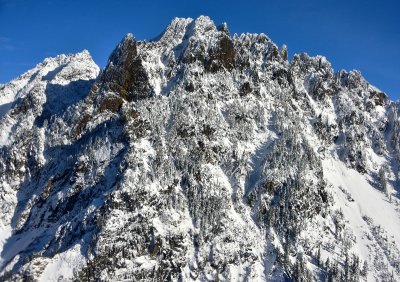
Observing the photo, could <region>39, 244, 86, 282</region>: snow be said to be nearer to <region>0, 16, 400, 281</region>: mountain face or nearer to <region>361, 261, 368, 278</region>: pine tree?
<region>0, 16, 400, 281</region>: mountain face

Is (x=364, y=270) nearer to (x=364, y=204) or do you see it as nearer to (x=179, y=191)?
(x=364, y=204)

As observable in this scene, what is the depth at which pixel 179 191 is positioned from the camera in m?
154

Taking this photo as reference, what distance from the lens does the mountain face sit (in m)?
138

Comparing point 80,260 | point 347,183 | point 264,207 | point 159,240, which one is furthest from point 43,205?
point 347,183

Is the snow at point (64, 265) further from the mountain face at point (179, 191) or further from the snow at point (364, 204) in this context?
the snow at point (364, 204)

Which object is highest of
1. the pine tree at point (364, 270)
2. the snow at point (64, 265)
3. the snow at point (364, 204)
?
the snow at point (364, 204)

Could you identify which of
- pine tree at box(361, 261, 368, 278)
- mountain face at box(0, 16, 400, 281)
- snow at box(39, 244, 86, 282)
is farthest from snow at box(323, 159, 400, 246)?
snow at box(39, 244, 86, 282)

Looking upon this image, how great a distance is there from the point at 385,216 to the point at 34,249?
136 meters

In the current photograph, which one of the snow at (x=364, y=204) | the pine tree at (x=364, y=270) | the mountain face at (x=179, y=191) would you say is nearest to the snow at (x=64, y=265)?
the mountain face at (x=179, y=191)

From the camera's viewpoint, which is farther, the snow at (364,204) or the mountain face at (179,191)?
the snow at (364,204)

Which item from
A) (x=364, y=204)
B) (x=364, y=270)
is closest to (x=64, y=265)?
(x=364, y=270)

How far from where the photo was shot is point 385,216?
184m

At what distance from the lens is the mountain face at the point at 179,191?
138125 mm

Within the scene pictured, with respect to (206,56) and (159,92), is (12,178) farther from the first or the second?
(206,56)
